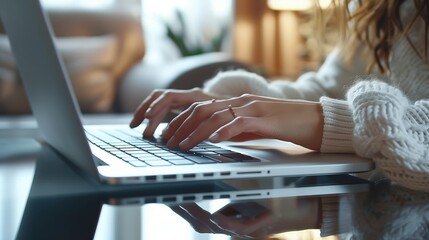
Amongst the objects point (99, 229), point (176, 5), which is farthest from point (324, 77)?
point (176, 5)

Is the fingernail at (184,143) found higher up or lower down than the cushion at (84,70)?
higher up

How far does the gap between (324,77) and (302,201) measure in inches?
A: 27.1

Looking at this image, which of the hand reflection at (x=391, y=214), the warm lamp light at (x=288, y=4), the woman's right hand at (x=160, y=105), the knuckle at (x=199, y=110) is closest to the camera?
the hand reflection at (x=391, y=214)

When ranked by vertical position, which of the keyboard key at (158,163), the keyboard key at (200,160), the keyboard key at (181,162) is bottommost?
the keyboard key at (200,160)

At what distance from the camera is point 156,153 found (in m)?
0.62

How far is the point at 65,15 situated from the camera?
7.81ft

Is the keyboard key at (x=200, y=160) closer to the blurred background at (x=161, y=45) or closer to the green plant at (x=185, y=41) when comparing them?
the blurred background at (x=161, y=45)

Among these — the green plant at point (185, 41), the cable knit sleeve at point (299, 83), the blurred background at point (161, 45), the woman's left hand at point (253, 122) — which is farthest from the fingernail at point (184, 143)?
the green plant at point (185, 41)

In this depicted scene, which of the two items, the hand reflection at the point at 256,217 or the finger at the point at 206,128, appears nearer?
the hand reflection at the point at 256,217

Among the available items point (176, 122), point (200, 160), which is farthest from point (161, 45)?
point (200, 160)

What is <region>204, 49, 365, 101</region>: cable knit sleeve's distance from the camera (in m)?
0.96

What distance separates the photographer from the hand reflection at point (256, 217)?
1.37 ft

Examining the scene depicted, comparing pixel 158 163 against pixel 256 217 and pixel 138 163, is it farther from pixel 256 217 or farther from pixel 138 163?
pixel 256 217

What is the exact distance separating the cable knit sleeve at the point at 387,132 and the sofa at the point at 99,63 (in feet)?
4.39
